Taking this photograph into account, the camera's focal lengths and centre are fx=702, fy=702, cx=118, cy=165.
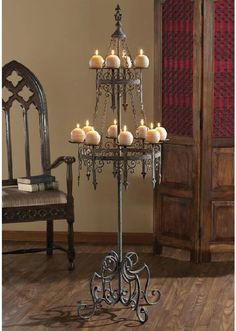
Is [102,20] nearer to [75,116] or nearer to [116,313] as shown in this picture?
[75,116]

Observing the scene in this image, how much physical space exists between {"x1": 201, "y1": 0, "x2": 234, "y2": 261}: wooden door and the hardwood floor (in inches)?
9.3

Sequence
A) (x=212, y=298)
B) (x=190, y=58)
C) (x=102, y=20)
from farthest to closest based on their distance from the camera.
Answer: (x=102, y=20)
(x=190, y=58)
(x=212, y=298)

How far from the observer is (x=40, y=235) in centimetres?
560

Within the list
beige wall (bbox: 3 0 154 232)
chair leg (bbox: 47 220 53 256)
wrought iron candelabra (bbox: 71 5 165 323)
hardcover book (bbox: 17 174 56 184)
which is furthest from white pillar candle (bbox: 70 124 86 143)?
beige wall (bbox: 3 0 154 232)

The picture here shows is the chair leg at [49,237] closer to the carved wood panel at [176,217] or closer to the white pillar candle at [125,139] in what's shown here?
the carved wood panel at [176,217]

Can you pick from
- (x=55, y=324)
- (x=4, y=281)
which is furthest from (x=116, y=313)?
(x=4, y=281)

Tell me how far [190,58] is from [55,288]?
1.79m

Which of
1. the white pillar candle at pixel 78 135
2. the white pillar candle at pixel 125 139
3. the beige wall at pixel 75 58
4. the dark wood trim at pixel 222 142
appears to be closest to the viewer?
the white pillar candle at pixel 125 139

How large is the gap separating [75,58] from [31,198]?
138cm

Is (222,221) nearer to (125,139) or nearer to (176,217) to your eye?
(176,217)

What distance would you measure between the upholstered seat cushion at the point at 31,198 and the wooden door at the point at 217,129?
3.33 ft

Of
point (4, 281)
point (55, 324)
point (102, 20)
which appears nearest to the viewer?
point (55, 324)

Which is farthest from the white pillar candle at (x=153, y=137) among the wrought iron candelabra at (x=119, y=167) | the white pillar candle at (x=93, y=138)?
the white pillar candle at (x=93, y=138)

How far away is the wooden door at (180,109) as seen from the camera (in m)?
4.74
